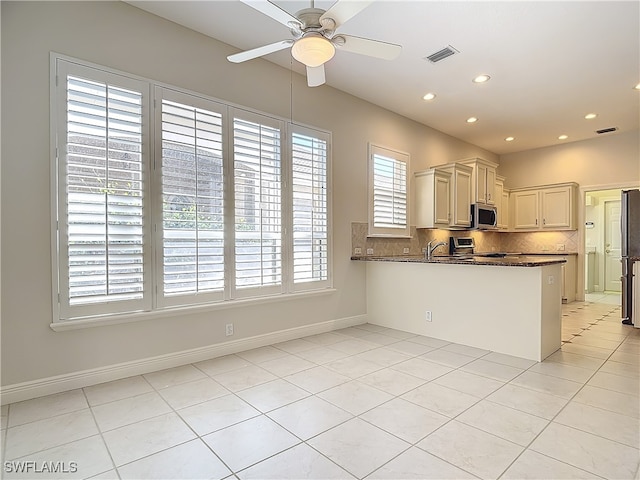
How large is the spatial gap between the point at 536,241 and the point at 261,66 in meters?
6.74

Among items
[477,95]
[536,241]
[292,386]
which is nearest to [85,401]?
[292,386]

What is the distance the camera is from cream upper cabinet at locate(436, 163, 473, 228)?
5941 millimetres

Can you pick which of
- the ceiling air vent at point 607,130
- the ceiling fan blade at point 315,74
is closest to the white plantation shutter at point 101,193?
the ceiling fan blade at point 315,74

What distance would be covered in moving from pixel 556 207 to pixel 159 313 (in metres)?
7.36

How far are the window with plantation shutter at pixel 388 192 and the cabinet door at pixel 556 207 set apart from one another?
350cm

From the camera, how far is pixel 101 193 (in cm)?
280

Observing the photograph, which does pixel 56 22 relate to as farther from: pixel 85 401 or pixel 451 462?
pixel 451 462

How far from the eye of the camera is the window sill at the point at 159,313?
2.68 metres

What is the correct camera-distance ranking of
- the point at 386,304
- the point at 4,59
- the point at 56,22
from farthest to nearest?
the point at 386,304
the point at 56,22
the point at 4,59

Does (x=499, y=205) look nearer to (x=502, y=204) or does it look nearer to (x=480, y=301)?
(x=502, y=204)

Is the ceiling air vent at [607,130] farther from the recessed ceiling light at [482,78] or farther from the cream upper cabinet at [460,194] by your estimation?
the recessed ceiling light at [482,78]

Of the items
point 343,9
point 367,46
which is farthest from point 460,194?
point 343,9

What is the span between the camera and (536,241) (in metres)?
7.55

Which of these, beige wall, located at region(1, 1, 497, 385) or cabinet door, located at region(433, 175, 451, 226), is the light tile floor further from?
cabinet door, located at region(433, 175, 451, 226)
